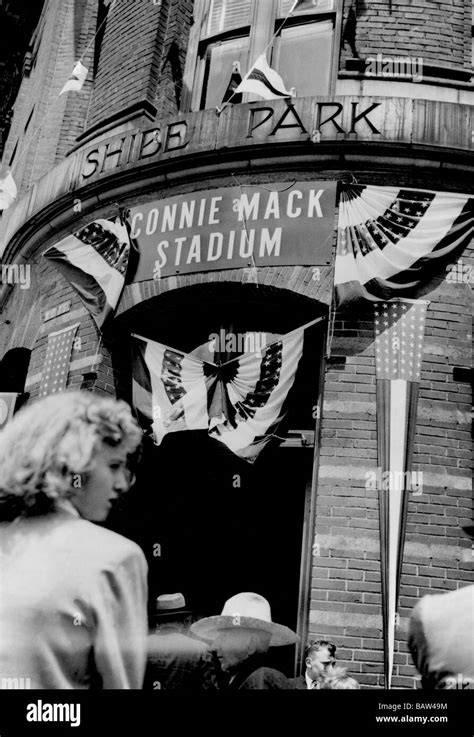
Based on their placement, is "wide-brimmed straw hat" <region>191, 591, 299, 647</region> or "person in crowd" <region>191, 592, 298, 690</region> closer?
"person in crowd" <region>191, 592, 298, 690</region>

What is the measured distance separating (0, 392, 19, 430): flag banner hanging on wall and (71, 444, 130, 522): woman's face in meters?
3.00

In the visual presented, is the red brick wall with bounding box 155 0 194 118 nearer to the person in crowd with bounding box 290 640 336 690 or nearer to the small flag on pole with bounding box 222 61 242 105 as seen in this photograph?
the small flag on pole with bounding box 222 61 242 105

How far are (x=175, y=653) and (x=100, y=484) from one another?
1.52 metres

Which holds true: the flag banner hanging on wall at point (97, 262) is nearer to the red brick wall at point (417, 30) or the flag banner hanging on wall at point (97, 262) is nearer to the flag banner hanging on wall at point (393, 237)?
the flag banner hanging on wall at point (393, 237)

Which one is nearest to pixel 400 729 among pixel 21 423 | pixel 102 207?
pixel 21 423

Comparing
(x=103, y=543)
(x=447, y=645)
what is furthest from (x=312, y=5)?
(x=447, y=645)

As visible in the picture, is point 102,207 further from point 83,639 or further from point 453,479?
point 83,639

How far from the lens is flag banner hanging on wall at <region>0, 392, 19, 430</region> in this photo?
7.57 meters

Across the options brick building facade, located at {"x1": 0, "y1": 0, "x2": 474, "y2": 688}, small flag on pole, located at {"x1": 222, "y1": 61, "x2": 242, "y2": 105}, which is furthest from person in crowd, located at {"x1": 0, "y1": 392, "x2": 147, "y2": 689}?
small flag on pole, located at {"x1": 222, "y1": 61, "x2": 242, "y2": 105}

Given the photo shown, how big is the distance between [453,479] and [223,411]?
6.84 ft

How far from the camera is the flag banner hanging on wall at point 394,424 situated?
5.54 metres

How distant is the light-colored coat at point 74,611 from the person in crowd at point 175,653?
62 cm

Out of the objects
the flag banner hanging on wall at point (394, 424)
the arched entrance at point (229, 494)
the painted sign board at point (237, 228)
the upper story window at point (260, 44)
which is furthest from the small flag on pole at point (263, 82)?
the flag banner hanging on wall at point (394, 424)

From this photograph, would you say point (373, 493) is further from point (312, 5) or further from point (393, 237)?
point (312, 5)
